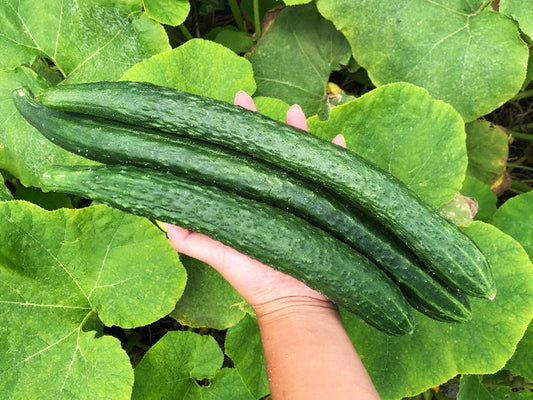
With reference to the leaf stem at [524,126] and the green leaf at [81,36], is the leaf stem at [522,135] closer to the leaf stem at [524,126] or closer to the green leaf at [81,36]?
the leaf stem at [524,126]

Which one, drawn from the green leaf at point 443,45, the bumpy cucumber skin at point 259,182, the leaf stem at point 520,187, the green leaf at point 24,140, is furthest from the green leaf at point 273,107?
the leaf stem at point 520,187

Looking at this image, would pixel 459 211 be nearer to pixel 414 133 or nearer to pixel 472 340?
pixel 414 133

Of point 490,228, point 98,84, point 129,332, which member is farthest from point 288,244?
point 129,332

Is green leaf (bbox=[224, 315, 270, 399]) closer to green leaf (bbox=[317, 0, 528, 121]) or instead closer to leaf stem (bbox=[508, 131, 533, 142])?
green leaf (bbox=[317, 0, 528, 121])

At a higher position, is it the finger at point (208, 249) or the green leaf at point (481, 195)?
the finger at point (208, 249)

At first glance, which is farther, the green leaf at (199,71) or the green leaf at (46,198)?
the green leaf at (46,198)

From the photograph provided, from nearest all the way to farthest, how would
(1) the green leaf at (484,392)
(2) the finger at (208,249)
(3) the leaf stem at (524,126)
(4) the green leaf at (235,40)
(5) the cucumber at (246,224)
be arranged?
1. (5) the cucumber at (246,224)
2. (2) the finger at (208,249)
3. (1) the green leaf at (484,392)
4. (4) the green leaf at (235,40)
5. (3) the leaf stem at (524,126)

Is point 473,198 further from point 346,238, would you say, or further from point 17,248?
point 17,248

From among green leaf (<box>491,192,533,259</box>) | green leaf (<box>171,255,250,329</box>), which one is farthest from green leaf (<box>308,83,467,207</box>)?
green leaf (<box>171,255,250,329</box>)

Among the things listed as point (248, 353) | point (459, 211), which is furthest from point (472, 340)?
point (248, 353)

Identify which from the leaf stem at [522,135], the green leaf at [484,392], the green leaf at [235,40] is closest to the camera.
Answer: the green leaf at [484,392]
